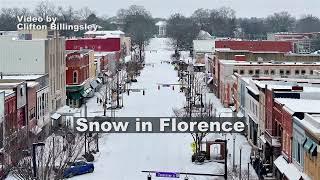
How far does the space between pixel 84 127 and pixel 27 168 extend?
14.2 meters

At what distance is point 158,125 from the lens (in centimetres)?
4494

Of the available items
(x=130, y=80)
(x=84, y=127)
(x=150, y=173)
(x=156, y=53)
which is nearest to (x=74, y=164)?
(x=150, y=173)

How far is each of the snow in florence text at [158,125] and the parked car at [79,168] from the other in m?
6.93

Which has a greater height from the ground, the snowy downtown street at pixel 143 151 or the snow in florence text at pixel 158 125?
the snow in florence text at pixel 158 125

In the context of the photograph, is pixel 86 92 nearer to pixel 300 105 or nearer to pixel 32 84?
pixel 32 84

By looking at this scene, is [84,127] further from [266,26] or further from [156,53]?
[266,26]

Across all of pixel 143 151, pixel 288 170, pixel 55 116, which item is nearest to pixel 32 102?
pixel 55 116

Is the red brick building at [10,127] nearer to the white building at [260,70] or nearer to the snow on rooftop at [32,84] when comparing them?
the snow on rooftop at [32,84]

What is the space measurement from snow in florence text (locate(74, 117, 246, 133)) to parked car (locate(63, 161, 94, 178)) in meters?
6.93

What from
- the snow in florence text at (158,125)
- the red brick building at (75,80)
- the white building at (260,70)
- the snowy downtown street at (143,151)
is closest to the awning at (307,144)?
the snowy downtown street at (143,151)

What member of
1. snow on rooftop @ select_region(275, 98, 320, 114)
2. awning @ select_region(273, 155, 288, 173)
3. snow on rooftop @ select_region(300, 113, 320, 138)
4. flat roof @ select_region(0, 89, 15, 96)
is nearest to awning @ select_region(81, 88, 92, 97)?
flat roof @ select_region(0, 89, 15, 96)

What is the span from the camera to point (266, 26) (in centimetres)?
18662

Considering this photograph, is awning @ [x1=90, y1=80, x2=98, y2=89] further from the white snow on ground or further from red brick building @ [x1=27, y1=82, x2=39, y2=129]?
red brick building @ [x1=27, y1=82, x2=39, y2=129]

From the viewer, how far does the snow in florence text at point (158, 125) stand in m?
39.7
